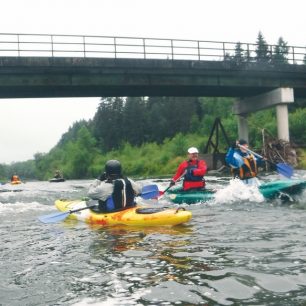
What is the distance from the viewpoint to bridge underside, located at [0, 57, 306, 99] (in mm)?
24161

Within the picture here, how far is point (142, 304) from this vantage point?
12.6ft

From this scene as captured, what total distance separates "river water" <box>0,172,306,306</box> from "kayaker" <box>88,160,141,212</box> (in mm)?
582

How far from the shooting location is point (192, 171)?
11.8 metres

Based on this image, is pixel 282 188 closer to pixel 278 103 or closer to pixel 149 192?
pixel 149 192

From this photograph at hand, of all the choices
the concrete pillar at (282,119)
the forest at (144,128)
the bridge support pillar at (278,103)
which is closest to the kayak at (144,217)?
the bridge support pillar at (278,103)

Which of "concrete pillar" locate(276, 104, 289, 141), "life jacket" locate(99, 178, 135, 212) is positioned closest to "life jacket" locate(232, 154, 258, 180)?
"life jacket" locate(99, 178, 135, 212)

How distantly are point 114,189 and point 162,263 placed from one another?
3265 millimetres

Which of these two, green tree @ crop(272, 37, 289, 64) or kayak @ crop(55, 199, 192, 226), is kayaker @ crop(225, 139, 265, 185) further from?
green tree @ crop(272, 37, 289, 64)

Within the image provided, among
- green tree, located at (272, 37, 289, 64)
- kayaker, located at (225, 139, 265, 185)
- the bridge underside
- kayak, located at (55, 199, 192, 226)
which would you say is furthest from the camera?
green tree, located at (272, 37, 289, 64)

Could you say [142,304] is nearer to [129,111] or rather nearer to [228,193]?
[228,193]

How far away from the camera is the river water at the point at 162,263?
406cm

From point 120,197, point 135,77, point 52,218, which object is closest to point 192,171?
point 120,197

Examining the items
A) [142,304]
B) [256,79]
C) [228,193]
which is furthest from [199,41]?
[142,304]

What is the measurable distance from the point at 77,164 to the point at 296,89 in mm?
43642
